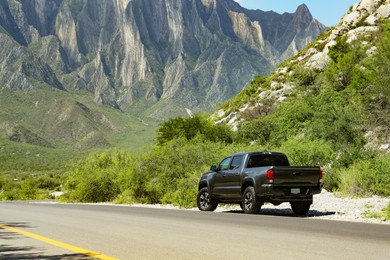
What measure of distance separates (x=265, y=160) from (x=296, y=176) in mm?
1875

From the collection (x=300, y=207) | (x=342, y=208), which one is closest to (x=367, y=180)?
(x=342, y=208)

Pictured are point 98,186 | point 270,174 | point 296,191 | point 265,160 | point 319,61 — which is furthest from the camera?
point 319,61

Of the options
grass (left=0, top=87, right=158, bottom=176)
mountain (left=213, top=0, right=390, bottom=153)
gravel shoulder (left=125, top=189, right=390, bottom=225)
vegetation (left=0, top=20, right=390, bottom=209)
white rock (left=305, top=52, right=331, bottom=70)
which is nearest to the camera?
gravel shoulder (left=125, top=189, right=390, bottom=225)

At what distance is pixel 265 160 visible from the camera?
62.1ft

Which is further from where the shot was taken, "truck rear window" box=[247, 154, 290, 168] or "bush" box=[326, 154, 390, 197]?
"bush" box=[326, 154, 390, 197]

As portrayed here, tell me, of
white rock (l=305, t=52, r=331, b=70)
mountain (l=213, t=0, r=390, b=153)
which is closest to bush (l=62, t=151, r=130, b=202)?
mountain (l=213, t=0, r=390, b=153)

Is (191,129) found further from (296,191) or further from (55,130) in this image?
(55,130)

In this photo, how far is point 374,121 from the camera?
112 feet

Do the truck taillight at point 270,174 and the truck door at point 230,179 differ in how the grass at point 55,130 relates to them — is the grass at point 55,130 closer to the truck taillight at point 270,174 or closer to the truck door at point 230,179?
the truck door at point 230,179

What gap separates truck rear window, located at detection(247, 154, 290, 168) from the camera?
18.7 m

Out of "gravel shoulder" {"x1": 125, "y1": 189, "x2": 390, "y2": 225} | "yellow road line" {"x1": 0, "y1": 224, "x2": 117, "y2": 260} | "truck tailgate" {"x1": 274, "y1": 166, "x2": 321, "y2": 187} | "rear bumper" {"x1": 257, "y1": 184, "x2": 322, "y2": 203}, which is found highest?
"truck tailgate" {"x1": 274, "y1": 166, "x2": 321, "y2": 187}

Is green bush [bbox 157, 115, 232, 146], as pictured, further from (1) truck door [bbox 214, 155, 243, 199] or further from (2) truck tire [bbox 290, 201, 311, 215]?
(2) truck tire [bbox 290, 201, 311, 215]

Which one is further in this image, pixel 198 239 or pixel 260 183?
pixel 260 183

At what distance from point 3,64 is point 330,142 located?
171723 mm
